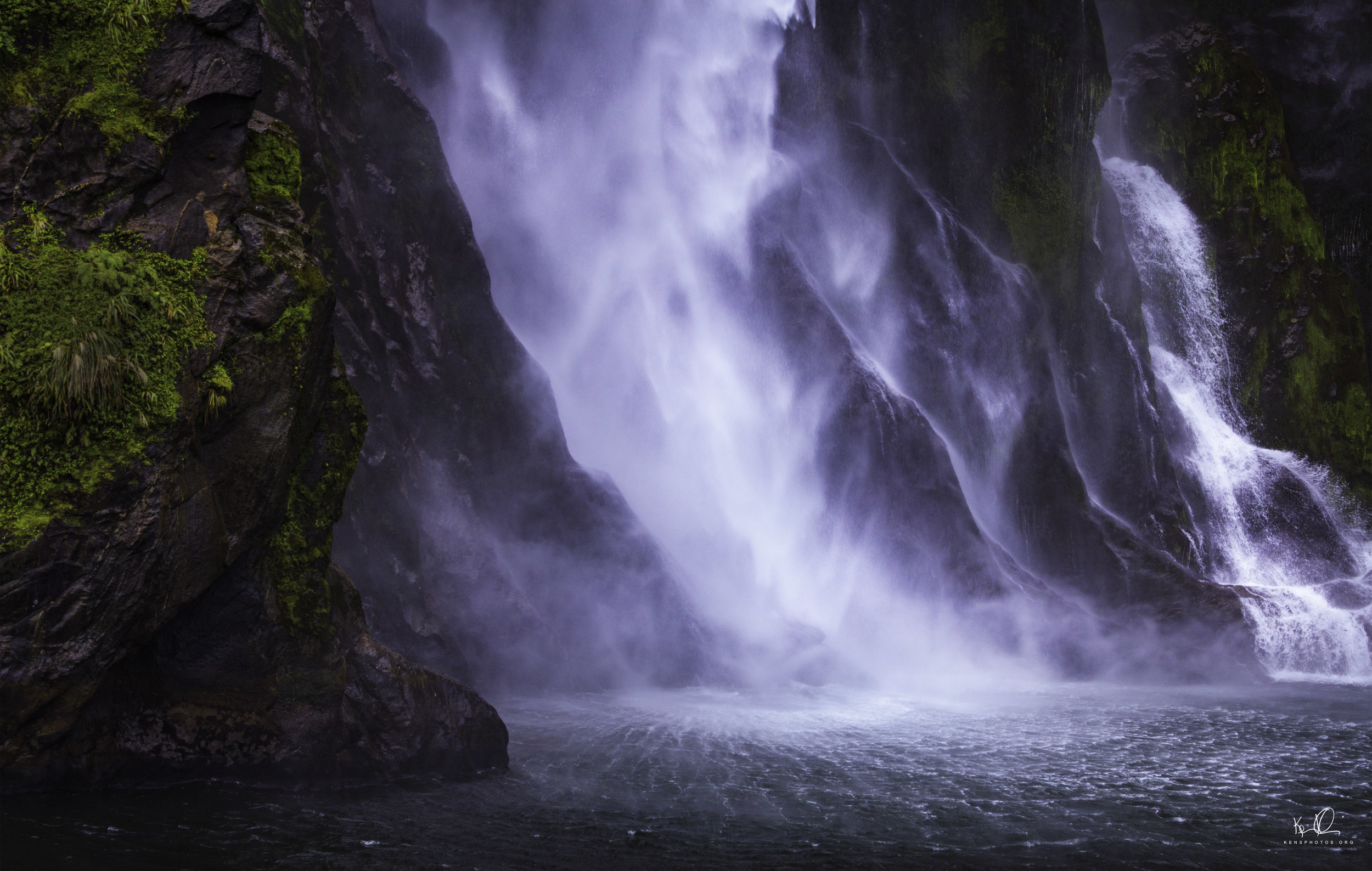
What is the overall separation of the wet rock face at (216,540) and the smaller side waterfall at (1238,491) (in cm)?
2157

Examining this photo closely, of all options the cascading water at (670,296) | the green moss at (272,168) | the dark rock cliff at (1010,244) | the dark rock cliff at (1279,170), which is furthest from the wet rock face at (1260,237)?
the green moss at (272,168)

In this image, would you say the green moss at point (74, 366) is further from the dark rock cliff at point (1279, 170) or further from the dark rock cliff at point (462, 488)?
the dark rock cliff at point (1279, 170)

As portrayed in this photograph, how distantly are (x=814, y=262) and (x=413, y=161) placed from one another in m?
12.0

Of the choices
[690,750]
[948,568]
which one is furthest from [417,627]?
[948,568]

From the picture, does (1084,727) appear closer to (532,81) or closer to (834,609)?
(834,609)

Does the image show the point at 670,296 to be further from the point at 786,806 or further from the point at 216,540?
the point at 216,540

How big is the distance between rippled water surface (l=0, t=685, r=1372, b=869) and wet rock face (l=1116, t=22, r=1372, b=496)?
21608 millimetres

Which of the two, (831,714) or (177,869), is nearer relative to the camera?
(177,869)

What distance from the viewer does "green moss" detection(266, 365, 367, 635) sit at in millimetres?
7613

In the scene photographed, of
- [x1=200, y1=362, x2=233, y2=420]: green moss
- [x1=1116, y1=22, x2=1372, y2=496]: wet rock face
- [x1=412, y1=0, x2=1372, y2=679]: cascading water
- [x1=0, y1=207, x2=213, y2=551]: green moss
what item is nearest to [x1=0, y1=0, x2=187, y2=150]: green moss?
[x1=0, y1=207, x2=213, y2=551]: green moss

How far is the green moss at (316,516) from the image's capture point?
25.0 feet

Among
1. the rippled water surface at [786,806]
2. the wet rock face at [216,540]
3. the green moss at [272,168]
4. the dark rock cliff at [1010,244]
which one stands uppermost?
the dark rock cliff at [1010,244]

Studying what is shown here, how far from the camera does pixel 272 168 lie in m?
7.88

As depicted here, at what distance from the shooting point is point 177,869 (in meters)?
4.90
